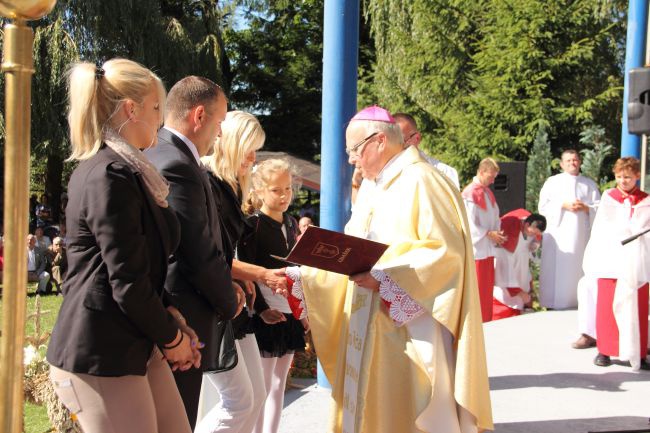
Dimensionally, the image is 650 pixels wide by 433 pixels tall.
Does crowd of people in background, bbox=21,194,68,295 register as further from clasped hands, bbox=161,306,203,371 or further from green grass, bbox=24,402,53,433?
clasped hands, bbox=161,306,203,371

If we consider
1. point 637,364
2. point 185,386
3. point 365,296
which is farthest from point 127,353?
point 637,364

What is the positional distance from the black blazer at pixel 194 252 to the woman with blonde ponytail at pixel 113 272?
0.28m

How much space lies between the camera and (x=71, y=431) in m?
4.42

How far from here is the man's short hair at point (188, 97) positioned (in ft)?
10.2

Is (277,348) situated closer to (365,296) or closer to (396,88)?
(365,296)

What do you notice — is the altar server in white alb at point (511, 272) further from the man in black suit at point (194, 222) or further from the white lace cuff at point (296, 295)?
the man in black suit at point (194, 222)

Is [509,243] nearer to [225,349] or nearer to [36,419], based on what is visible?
[36,419]

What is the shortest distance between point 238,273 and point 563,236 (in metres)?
7.68

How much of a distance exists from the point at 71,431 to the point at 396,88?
18078 millimetres

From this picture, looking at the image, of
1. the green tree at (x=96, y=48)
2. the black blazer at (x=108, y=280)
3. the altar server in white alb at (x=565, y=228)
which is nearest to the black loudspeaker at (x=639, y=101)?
the black blazer at (x=108, y=280)

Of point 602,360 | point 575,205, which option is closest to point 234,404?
point 602,360

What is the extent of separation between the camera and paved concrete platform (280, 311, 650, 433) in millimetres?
5090

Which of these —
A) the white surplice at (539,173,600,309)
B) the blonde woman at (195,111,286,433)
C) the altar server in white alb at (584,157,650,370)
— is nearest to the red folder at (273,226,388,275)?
the blonde woman at (195,111,286,433)

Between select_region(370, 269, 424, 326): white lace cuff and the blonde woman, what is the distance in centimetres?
61
